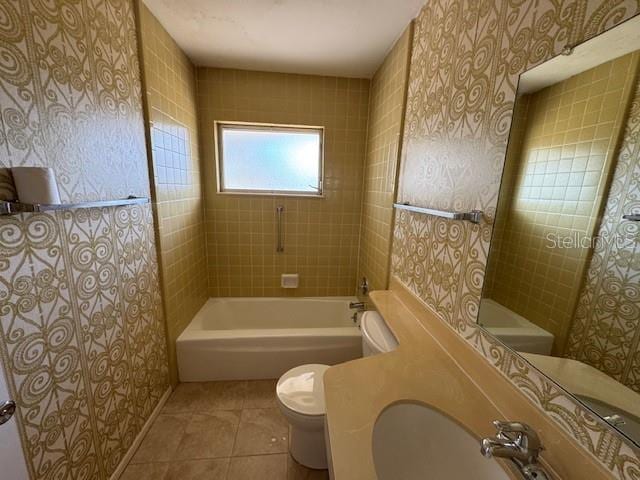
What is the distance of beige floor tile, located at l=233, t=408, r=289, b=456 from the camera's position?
1406mm

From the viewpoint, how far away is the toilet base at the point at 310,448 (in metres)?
1.29

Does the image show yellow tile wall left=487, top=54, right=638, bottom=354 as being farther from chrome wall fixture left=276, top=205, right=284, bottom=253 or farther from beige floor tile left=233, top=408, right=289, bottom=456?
chrome wall fixture left=276, top=205, right=284, bottom=253

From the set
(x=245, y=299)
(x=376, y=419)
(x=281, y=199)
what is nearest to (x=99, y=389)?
(x=376, y=419)

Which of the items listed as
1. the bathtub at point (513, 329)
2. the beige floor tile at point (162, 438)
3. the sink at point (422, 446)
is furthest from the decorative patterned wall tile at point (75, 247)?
the bathtub at point (513, 329)

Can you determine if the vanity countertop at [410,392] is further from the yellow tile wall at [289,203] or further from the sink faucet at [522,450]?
the yellow tile wall at [289,203]

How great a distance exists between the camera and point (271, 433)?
1502mm

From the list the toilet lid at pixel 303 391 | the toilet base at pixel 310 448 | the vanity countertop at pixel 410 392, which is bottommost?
the toilet base at pixel 310 448

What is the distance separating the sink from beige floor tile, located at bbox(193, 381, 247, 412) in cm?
134

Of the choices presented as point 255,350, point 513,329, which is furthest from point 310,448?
point 513,329

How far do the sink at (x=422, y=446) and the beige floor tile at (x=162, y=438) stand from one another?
1334 mm

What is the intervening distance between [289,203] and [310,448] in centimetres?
181

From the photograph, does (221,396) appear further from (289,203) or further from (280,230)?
(289,203)

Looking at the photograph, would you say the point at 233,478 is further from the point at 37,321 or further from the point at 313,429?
the point at 37,321

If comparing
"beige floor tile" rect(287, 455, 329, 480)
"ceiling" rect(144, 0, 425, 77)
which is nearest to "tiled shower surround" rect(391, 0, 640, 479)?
"ceiling" rect(144, 0, 425, 77)
